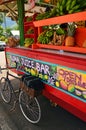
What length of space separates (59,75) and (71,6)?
1264 millimetres

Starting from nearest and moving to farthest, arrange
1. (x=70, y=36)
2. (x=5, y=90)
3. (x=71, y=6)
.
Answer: (x=71, y=6)
(x=70, y=36)
(x=5, y=90)

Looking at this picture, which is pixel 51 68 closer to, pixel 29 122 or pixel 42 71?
pixel 42 71

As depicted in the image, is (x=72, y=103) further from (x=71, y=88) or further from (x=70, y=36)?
(x=70, y=36)

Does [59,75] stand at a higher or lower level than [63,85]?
higher

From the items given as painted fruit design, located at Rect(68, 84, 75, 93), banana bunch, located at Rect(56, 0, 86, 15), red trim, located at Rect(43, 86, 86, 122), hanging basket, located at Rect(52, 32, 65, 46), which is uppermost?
banana bunch, located at Rect(56, 0, 86, 15)

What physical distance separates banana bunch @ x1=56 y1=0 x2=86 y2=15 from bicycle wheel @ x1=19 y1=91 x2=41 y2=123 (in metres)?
1.74

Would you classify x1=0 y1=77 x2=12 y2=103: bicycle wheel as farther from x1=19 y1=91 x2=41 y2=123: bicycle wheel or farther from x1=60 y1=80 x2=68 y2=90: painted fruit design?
x1=60 y1=80 x2=68 y2=90: painted fruit design

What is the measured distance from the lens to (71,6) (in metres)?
3.47

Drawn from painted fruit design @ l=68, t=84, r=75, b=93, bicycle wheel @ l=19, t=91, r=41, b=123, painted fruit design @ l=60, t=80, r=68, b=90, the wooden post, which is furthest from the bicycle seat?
the wooden post

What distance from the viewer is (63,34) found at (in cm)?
399

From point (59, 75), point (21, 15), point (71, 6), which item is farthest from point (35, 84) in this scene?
point (21, 15)

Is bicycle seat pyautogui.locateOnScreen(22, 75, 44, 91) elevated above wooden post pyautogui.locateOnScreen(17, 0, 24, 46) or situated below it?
below

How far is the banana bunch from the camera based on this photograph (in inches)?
135

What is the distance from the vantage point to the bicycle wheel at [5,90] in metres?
4.85
